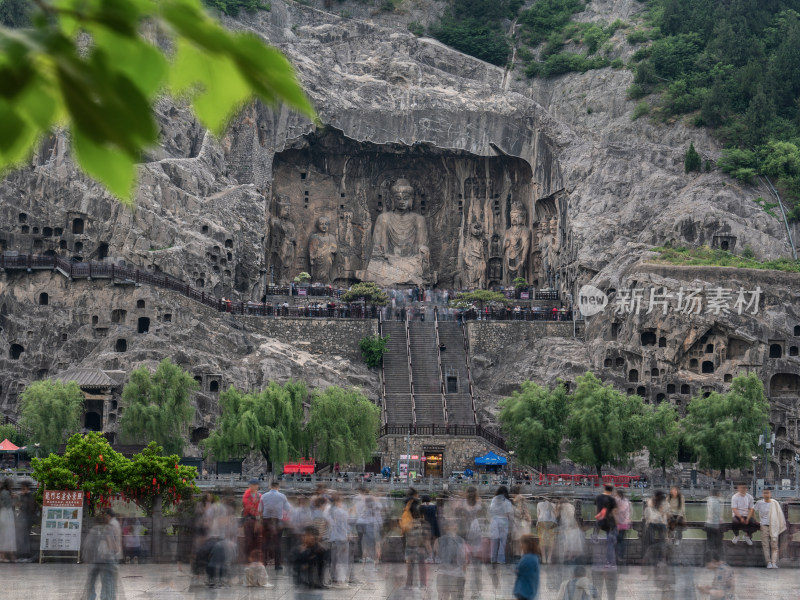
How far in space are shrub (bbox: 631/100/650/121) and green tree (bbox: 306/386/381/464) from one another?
3090 cm

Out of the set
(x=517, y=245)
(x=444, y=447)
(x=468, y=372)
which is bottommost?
(x=444, y=447)

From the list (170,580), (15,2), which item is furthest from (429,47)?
(170,580)

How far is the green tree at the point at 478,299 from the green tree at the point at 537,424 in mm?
14195

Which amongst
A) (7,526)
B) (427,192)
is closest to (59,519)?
(7,526)

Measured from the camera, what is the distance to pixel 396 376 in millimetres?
56219

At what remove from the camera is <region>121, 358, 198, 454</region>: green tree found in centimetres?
4638

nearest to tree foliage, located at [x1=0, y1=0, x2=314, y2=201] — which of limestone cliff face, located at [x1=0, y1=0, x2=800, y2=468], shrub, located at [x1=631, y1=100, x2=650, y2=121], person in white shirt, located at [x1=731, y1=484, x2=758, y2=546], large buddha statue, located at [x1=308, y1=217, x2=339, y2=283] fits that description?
person in white shirt, located at [x1=731, y1=484, x2=758, y2=546]

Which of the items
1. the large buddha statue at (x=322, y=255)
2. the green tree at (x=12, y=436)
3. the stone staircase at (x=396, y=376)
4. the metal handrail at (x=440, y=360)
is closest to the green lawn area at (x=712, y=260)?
the metal handrail at (x=440, y=360)

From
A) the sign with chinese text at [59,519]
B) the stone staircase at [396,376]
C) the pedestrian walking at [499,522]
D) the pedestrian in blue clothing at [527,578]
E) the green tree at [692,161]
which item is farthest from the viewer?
the green tree at [692,161]

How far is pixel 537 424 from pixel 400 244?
2739cm

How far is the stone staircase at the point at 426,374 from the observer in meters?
53.8

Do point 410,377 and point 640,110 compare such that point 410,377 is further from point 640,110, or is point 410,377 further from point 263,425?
point 640,110

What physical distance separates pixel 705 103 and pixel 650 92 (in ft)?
15.8

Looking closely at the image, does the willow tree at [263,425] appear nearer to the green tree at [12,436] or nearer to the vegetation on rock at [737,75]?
the green tree at [12,436]
